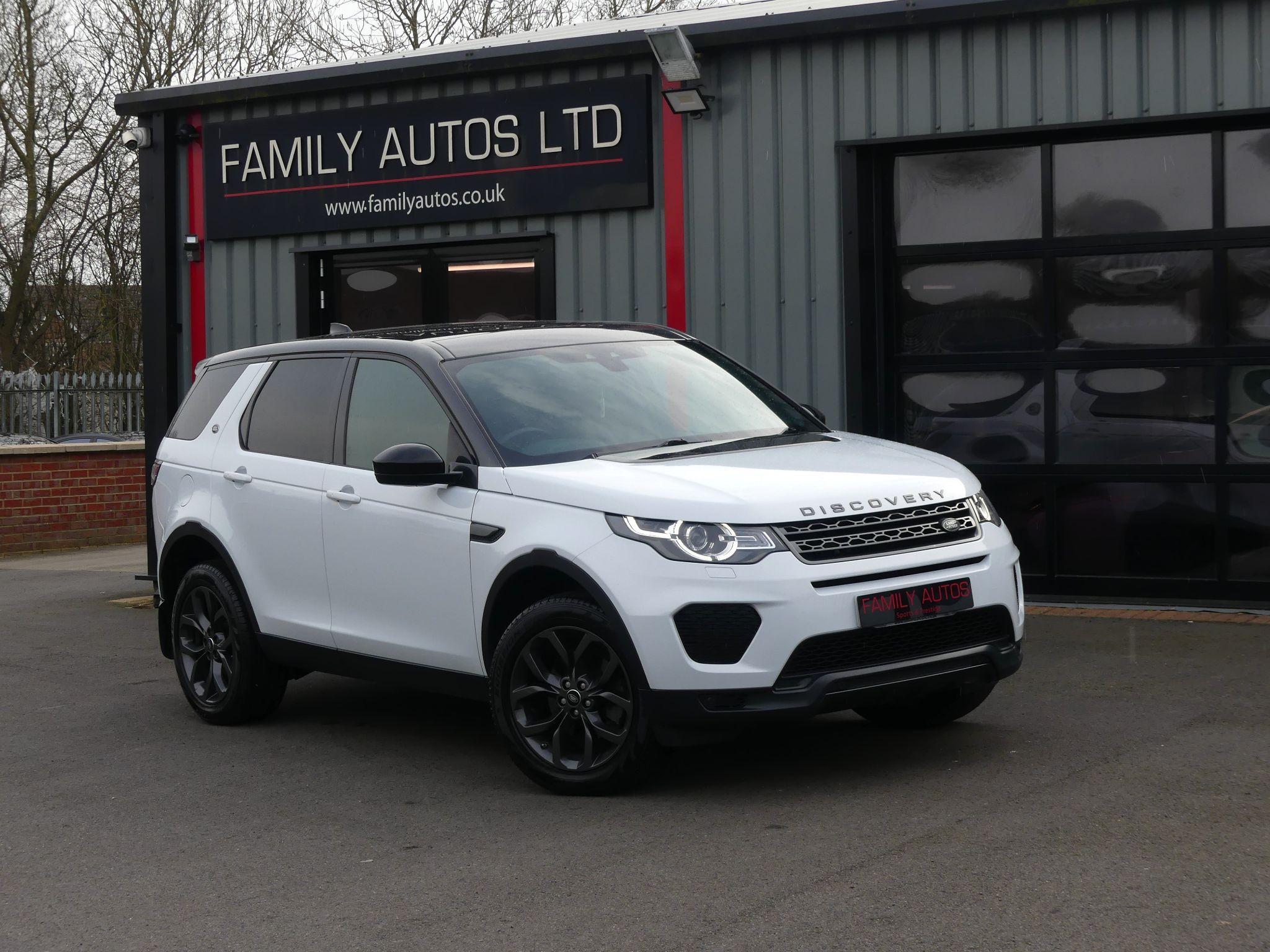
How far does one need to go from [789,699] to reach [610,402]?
1.64 metres

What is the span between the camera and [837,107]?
10.5 metres

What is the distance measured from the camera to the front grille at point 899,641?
17.4 feet

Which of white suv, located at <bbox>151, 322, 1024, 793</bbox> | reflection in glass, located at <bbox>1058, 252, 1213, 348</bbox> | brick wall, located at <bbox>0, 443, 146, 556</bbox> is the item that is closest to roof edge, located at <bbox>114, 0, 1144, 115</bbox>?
reflection in glass, located at <bbox>1058, 252, 1213, 348</bbox>

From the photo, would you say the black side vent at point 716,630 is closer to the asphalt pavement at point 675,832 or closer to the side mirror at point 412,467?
the asphalt pavement at point 675,832

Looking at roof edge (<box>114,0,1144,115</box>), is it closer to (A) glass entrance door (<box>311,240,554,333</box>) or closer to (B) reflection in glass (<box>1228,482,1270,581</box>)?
(A) glass entrance door (<box>311,240,554,333</box>)

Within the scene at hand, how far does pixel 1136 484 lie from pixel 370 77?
6.47 m

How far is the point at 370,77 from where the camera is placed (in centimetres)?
1209

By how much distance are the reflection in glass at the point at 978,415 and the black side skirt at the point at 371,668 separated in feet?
16.7

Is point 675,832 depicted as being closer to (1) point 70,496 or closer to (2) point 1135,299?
(2) point 1135,299

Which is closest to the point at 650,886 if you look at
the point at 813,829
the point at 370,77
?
the point at 813,829

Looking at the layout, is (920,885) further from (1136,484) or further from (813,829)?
(1136,484)

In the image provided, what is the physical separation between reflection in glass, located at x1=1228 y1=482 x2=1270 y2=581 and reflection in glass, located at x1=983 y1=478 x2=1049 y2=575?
3.85ft

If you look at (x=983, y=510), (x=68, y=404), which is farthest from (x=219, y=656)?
(x=68, y=404)

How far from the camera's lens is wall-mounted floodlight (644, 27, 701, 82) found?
1045 centimetres
